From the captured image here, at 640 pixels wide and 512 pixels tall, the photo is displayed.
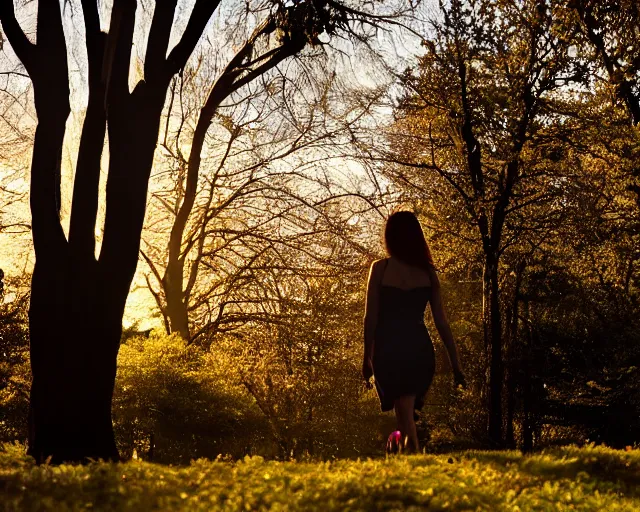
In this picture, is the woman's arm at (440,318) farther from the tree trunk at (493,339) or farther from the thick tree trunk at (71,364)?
the tree trunk at (493,339)

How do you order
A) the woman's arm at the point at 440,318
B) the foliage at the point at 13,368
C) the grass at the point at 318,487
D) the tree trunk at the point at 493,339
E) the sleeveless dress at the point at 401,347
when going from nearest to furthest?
the grass at the point at 318,487, the sleeveless dress at the point at 401,347, the woman's arm at the point at 440,318, the tree trunk at the point at 493,339, the foliage at the point at 13,368

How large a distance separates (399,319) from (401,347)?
25 cm

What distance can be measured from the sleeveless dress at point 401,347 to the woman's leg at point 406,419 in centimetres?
6

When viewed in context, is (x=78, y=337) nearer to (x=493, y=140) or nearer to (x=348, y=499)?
(x=348, y=499)

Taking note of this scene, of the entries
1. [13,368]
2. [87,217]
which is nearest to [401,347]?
[87,217]

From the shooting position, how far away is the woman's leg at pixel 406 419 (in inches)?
262

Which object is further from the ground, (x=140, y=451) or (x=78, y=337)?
(x=78, y=337)

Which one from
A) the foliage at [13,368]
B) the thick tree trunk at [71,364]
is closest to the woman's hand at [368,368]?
the thick tree trunk at [71,364]

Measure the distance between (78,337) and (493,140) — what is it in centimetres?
943

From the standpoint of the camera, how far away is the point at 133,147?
8.62 meters

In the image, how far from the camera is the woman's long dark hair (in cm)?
661

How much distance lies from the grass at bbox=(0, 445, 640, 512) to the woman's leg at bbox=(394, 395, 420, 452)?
31 cm

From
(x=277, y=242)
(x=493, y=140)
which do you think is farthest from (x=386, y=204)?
(x=493, y=140)

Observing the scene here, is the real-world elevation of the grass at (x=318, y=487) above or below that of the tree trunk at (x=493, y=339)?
below
